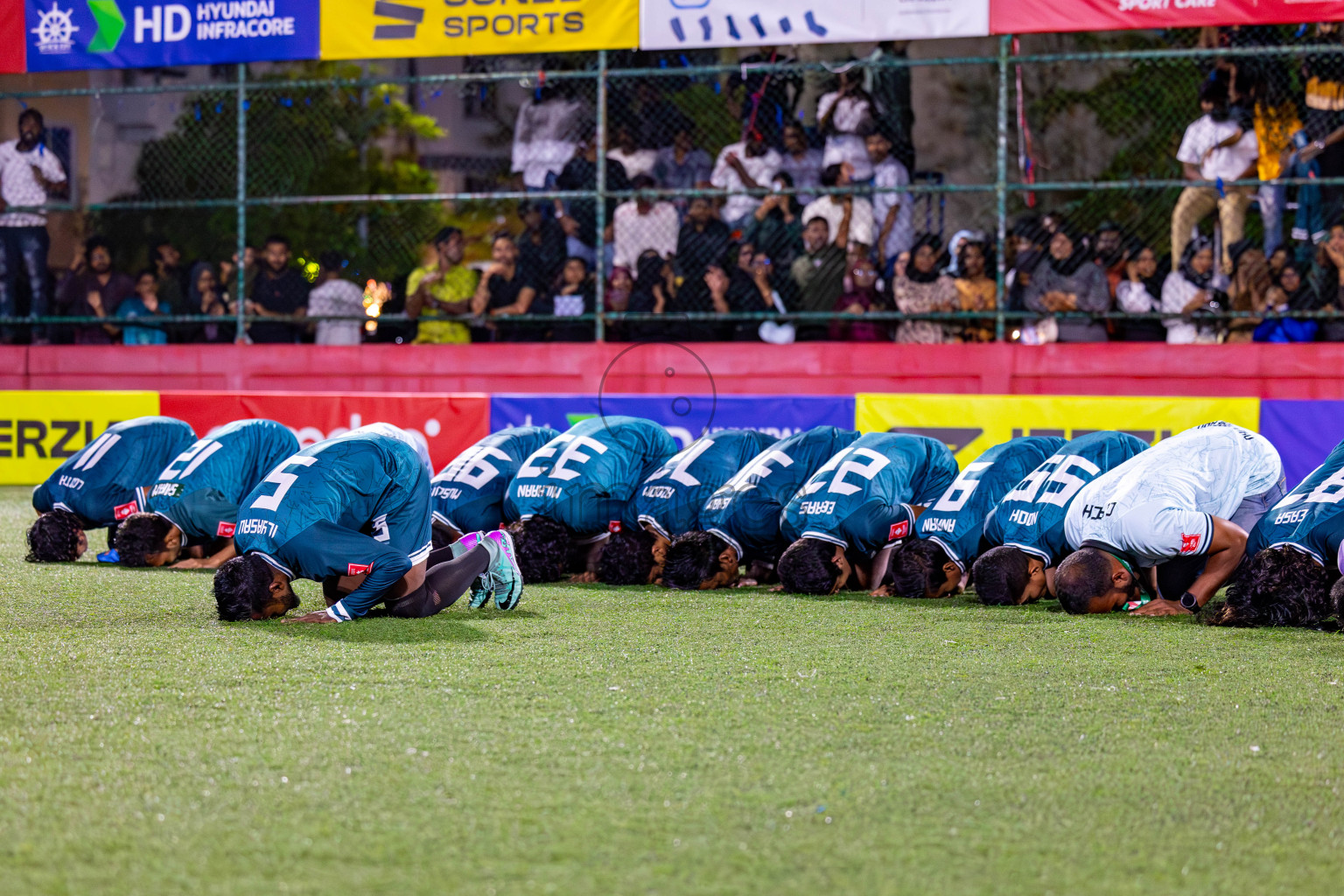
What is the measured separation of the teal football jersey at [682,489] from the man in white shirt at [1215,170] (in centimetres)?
619

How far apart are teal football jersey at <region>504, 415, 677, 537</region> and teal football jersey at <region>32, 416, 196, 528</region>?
230 cm

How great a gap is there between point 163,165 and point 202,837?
17.2 m

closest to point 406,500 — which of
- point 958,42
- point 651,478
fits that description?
point 651,478

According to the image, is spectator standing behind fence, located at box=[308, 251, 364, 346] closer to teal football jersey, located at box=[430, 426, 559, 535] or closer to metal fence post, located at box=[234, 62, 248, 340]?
metal fence post, located at box=[234, 62, 248, 340]

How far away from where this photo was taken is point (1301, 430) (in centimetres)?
1065

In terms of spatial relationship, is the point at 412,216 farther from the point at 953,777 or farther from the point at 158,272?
the point at 953,777

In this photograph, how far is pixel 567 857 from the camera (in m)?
3.06

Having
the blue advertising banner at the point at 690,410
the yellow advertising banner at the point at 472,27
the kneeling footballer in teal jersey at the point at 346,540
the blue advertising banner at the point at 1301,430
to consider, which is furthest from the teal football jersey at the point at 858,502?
the yellow advertising banner at the point at 472,27

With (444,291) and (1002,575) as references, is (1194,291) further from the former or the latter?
(444,291)

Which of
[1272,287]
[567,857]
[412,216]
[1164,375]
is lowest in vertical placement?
[567,857]

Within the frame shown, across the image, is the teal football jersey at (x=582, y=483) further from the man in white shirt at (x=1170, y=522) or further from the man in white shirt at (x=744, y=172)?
the man in white shirt at (x=744, y=172)

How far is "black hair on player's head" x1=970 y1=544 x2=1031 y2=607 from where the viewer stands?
6770mm

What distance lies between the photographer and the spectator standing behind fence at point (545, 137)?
14086 mm

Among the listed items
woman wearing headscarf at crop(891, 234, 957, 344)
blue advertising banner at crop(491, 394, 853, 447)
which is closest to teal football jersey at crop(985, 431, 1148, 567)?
blue advertising banner at crop(491, 394, 853, 447)
